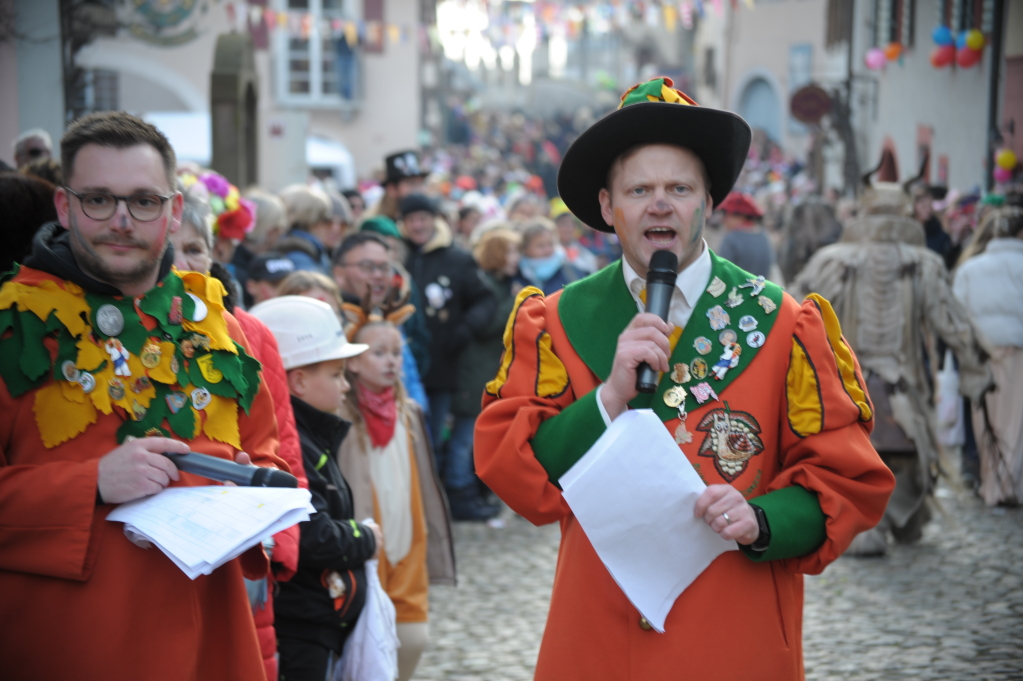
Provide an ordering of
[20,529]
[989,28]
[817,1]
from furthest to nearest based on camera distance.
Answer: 1. [817,1]
2. [989,28]
3. [20,529]

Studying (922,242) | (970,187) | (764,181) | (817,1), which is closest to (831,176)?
(764,181)

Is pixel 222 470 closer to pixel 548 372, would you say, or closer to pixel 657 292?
pixel 548 372

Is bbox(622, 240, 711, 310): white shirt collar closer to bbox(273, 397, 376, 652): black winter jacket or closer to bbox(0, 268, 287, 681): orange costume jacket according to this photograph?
bbox(0, 268, 287, 681): orange costume jacket

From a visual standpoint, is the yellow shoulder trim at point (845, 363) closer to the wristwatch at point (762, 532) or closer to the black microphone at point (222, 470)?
the wristwatch at point (762, 532)

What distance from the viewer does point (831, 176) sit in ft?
80.9

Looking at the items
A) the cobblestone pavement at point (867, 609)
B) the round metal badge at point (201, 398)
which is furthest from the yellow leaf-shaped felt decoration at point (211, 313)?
the cobblestone pavement at point (867, 609)

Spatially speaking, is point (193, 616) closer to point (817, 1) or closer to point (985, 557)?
point (985, 557)

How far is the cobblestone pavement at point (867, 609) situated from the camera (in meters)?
4.66

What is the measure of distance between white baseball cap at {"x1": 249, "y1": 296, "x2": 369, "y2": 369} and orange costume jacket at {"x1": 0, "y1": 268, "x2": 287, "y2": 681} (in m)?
1.17

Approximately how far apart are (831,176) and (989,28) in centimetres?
1240

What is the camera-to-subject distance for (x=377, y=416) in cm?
409

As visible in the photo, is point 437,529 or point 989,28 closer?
point 437,529

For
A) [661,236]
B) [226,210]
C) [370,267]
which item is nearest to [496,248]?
[370,267]

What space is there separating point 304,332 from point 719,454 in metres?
1.74
